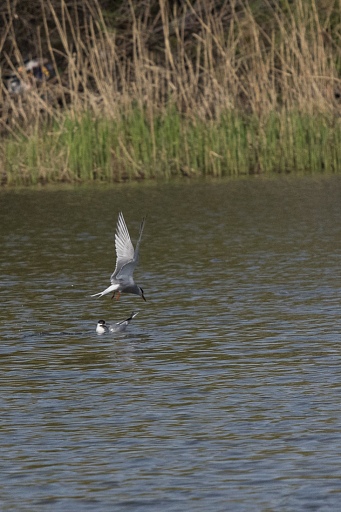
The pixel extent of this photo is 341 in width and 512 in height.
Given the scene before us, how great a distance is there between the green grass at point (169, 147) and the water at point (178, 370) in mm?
4438

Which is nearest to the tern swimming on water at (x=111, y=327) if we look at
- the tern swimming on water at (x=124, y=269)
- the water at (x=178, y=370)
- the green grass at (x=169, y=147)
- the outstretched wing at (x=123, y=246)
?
the water at (x=178, y=370)

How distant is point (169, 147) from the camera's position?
779 inches

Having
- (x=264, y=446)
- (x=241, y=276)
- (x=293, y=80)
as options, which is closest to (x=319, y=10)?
(x=293, y=80)

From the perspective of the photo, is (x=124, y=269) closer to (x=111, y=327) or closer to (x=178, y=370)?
(x=111, y=327)

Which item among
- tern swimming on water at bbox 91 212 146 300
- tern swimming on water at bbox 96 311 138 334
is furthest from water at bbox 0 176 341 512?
tern swimming on water at bbox 91 212 146 300

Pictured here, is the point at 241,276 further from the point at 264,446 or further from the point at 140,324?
the point at 264,446

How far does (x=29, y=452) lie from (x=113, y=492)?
2.43ft

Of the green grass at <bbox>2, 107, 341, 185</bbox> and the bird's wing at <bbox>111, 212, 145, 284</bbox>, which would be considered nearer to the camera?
the bird's wing at <bbox>111, 212, 145, 284</bbox>

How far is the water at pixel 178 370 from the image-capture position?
5.24m

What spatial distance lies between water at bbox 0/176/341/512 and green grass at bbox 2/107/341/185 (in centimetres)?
444

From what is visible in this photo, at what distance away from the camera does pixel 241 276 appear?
11.1m

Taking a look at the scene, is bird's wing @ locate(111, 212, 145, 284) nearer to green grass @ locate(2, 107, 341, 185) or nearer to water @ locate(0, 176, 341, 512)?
water @ locate(0, 176, 341, 512)

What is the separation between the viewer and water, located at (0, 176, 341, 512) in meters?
5.24

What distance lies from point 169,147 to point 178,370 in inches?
493
